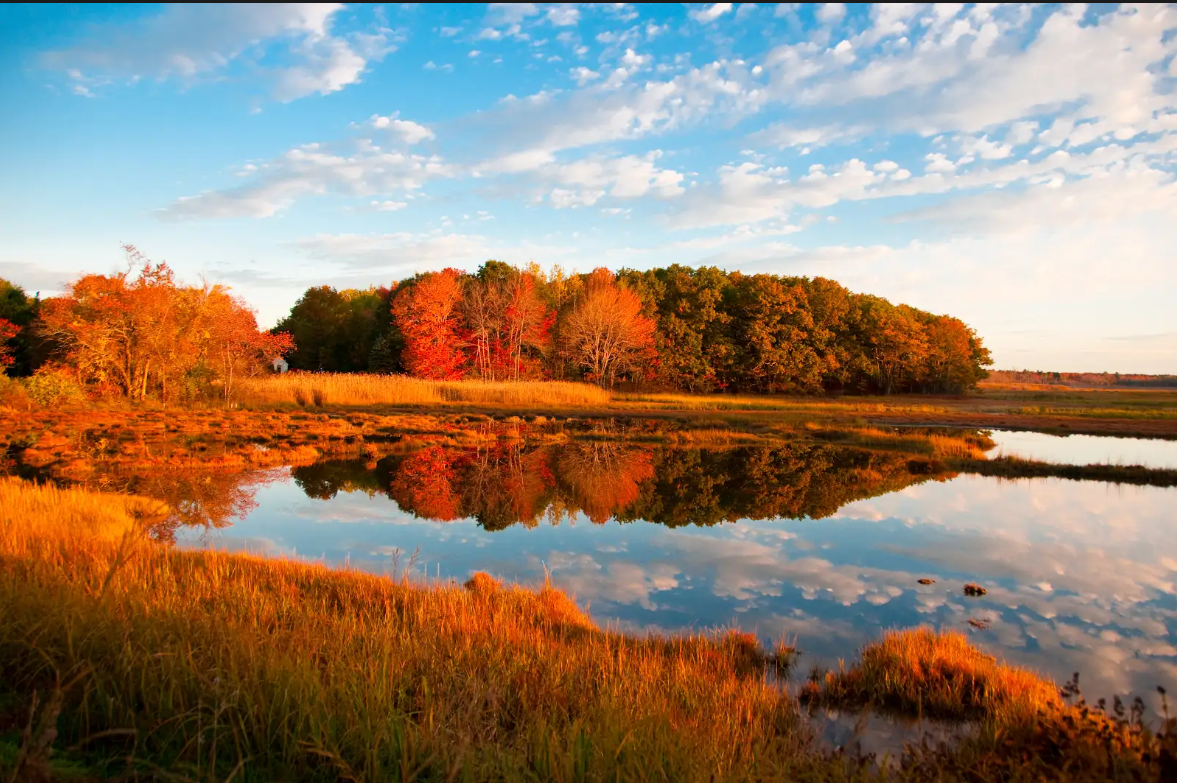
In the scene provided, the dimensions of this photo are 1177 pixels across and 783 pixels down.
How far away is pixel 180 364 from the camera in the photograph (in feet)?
91.5

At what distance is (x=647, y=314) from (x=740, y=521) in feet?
133

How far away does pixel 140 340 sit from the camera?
86.7ft

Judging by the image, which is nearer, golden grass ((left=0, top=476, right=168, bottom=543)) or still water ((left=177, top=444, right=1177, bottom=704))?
golden grass ((left=0, top=476, right=168, bottom=543))

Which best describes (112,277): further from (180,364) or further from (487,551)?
(487,551)

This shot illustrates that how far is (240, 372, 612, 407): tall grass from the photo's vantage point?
31438 mm

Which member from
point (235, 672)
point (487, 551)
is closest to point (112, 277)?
point (487, 551)

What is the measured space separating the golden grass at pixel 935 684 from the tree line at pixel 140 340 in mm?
28530

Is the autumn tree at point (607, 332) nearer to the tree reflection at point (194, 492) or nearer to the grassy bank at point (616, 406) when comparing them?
the grassy bank at point (616, 406)

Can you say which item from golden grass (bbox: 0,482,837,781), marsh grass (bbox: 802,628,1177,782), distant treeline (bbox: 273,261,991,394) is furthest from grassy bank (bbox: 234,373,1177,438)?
golden grass (bbox: 0,482,837,781)

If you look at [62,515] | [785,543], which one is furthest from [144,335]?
[785,543]

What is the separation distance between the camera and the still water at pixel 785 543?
24.9ft

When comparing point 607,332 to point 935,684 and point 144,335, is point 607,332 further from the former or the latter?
point 935,684

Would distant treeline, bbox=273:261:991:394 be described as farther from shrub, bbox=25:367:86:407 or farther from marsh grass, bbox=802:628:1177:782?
marsh grass, bbox=802:628:1177:782

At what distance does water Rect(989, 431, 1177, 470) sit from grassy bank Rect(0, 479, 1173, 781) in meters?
18.2
